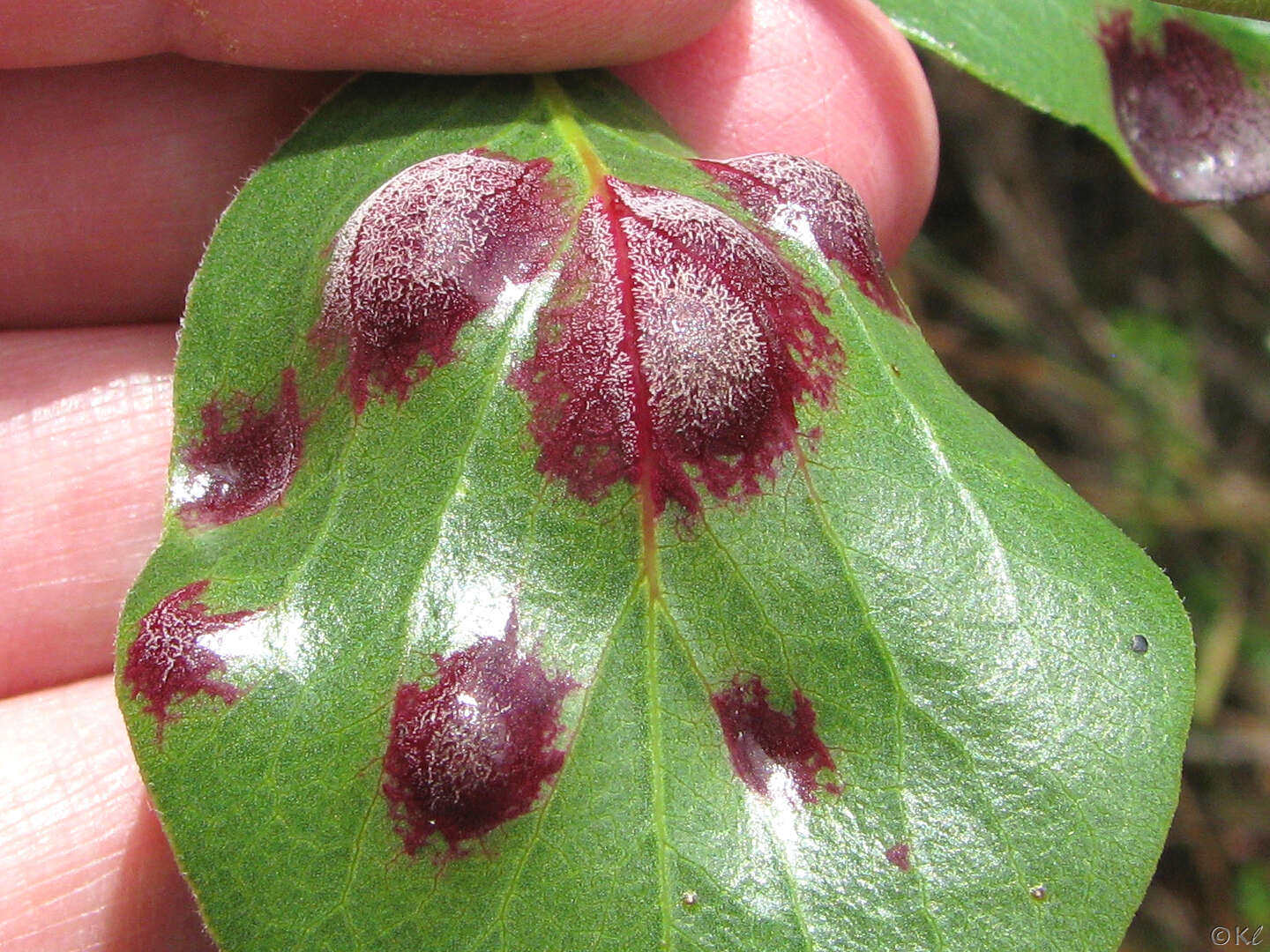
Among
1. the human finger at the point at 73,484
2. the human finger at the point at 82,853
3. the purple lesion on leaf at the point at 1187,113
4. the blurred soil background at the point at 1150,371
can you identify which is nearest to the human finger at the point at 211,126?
the human finger at the point at 73,484

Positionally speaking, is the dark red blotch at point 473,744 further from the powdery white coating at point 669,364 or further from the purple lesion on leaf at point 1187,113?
the purple lesion on leaf at point 1187,113

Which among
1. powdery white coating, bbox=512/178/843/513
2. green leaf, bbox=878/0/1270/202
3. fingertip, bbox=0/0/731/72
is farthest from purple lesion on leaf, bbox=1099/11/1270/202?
powdery white coating, bbox=512/178/843/513

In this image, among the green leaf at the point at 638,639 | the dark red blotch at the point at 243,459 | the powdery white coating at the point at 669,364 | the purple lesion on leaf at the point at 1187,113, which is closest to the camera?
the green leaf at the point at 638,639

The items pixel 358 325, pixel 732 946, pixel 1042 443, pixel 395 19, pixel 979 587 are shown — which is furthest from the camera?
pixel 1042 443

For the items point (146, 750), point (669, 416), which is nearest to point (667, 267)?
point (669, 416)

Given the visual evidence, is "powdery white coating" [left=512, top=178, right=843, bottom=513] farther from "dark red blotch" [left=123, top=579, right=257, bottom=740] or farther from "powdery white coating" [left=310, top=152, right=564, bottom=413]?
"dark red blotch" [left=123, top=579, right=257, bottom=740]

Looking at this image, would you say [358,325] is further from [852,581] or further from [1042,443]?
[1042,443]
